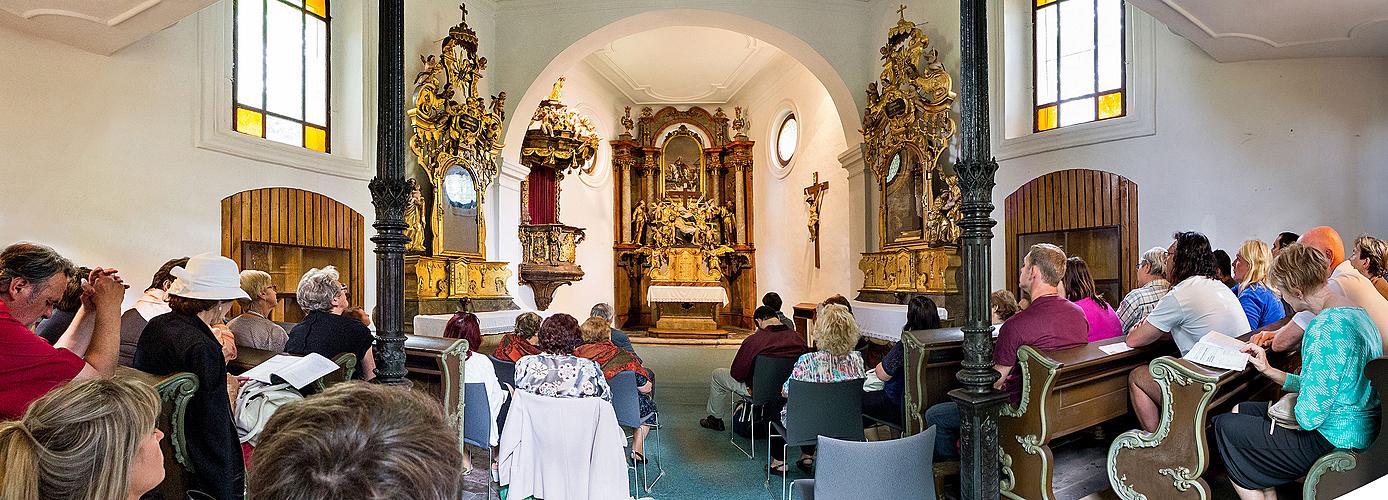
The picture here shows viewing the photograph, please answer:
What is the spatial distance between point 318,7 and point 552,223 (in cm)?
435

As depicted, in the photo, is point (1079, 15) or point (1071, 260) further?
point (1079, 15)

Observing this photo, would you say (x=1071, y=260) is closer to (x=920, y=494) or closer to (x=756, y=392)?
(x=756, y=392)

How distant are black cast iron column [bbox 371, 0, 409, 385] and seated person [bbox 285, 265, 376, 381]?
1.12 feet

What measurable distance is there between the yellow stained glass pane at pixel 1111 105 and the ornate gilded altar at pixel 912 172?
1.42 metres

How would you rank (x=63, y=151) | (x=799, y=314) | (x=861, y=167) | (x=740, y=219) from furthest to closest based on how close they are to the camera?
1. (x=740, y=219)
2. (x=799, y=314)
3. (x=861, y=167)
4. (x=63, y=151)

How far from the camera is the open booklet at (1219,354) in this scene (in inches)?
114

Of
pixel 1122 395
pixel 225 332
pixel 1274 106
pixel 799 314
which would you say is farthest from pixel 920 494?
pixel 799 314

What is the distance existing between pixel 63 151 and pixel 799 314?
8.76m

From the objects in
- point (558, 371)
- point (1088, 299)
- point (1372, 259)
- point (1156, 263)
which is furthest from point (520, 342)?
point (1372, 259)

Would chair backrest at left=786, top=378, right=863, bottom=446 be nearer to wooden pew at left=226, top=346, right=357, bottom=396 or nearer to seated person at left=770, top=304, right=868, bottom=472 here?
seated person at left=770, top=304, right=868, bottom=472

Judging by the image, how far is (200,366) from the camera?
2.62 metres

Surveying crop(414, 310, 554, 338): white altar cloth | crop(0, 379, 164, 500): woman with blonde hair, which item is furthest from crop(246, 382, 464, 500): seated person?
crop(414, 310, 554, 338): white altar cloth

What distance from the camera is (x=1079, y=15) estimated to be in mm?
7707

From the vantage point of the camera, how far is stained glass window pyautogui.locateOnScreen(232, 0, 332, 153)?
7.41 meters
